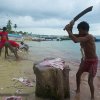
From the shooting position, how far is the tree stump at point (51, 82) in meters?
6.77

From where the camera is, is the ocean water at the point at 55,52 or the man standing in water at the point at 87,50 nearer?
the man standing in water at the point at 87,50

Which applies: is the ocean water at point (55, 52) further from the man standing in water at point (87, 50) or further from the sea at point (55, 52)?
the man standing in water at point (87, 50)

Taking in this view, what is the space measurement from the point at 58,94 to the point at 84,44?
137 centimetres

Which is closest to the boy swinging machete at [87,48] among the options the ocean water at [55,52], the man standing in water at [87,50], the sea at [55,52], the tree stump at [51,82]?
the man standing in water at [87,50]

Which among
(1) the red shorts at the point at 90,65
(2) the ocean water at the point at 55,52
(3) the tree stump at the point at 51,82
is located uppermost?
(1) the red shorts at the point at 90,65

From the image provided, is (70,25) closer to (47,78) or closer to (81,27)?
(81,27)

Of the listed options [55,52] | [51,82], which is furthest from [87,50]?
[55,52]

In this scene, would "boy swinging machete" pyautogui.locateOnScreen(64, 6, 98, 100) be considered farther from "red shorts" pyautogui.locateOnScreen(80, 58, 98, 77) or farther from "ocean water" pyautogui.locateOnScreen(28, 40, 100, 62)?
"ocean water" pyautogui.locateOnScreen(28, 40, 100, 62)

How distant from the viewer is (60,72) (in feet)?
22.4

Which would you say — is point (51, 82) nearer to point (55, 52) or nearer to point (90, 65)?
point (90, 65)

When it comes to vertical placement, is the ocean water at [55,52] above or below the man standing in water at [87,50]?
below

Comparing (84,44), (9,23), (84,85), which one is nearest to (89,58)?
(84,44)

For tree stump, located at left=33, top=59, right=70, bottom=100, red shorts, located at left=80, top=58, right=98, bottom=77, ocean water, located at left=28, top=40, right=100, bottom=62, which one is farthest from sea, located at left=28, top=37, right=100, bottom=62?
tree stump, located at left=33, top=59, right=70, bottom=100

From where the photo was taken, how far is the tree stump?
6770mm
